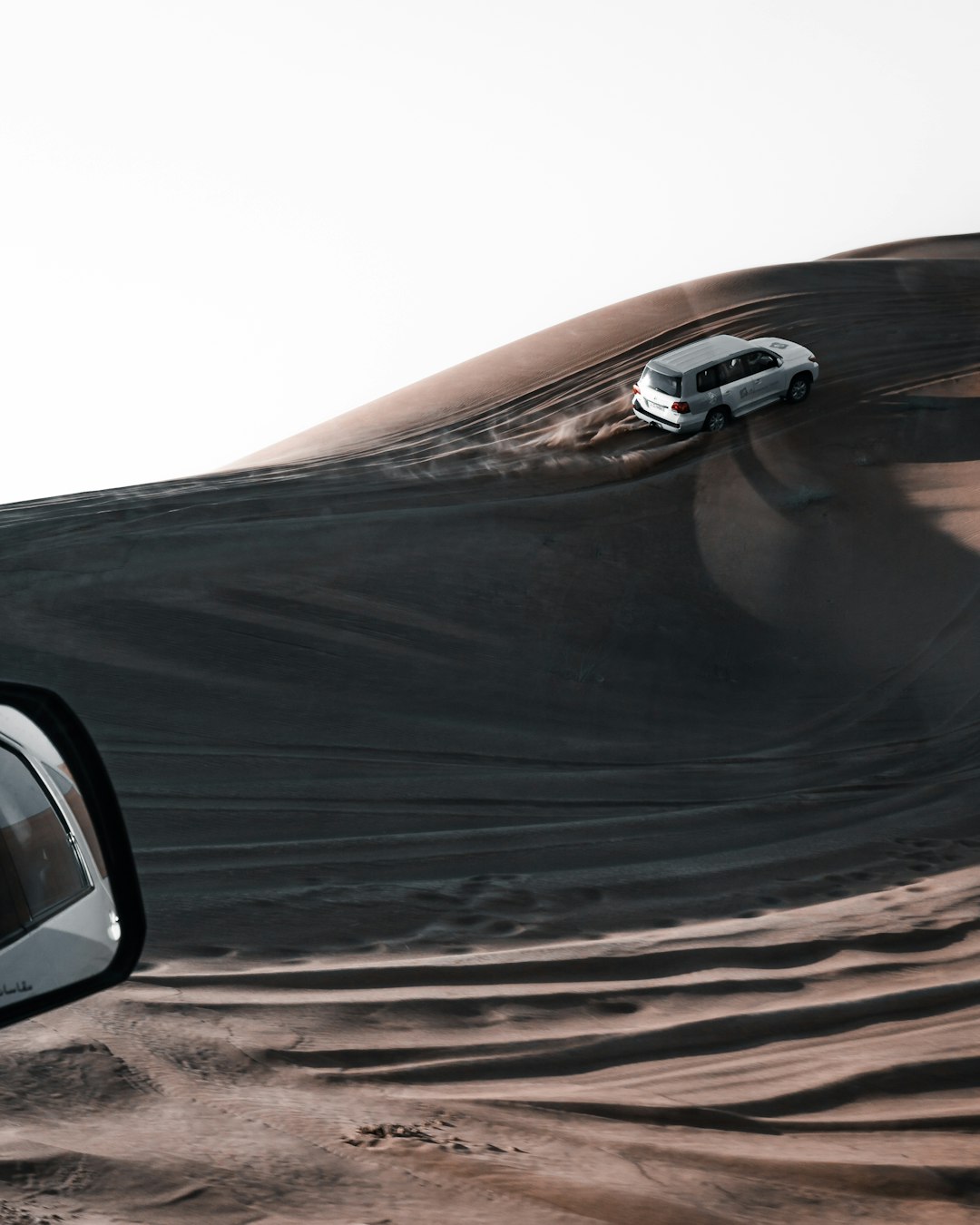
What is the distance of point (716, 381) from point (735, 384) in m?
0.34

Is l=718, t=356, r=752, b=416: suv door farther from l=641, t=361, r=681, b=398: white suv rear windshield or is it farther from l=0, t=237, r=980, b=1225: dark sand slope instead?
l=641, t=361, r=681, b=398: white suv rear windshield

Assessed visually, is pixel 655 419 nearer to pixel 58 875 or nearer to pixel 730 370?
pixel 730 370

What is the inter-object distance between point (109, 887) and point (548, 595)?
8.91m

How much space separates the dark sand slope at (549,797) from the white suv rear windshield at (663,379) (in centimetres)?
80

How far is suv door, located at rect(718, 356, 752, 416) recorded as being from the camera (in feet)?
48.4

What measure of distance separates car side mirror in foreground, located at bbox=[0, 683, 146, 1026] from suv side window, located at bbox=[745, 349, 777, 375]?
13.0 metres

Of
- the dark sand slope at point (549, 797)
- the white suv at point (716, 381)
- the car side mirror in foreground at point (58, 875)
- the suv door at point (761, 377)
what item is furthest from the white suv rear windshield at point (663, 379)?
the car side mirror in foreground at point (58, 875)

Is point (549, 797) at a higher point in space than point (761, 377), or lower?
lower

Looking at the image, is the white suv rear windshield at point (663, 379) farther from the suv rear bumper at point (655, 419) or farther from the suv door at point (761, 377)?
the suv door at point (761, 377)

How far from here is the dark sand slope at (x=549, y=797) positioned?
4324 mm

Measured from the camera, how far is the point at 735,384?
1484 cm

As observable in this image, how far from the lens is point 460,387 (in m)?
18.0

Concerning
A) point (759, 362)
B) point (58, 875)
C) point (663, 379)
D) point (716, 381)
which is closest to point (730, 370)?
point (716, 381)

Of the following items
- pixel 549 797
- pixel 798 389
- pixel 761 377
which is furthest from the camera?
pixel 798 389
